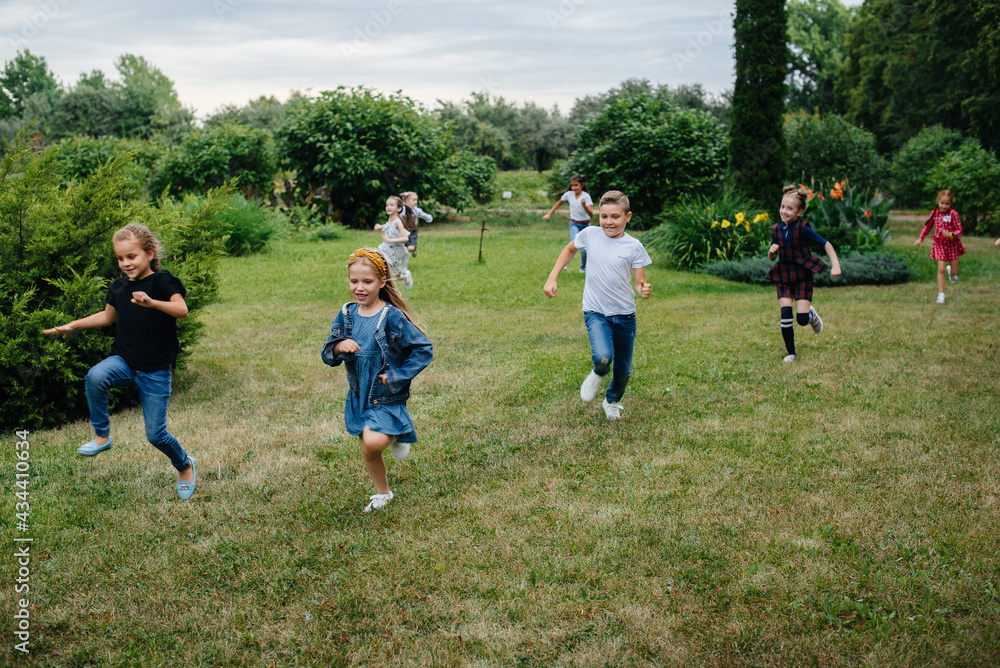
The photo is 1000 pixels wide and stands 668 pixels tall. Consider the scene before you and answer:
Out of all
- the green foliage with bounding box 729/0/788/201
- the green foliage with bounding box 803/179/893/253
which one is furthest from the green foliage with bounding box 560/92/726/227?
the green foliage with bounding box 803/179/893/253

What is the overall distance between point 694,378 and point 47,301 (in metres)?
6.08

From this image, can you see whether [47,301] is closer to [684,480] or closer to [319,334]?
[319,334]

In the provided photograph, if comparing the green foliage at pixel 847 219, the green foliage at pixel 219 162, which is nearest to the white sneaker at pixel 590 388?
the green foliage at pixel 847 219

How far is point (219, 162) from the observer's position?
22891mm

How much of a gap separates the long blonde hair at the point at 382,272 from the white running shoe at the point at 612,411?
2.36 m

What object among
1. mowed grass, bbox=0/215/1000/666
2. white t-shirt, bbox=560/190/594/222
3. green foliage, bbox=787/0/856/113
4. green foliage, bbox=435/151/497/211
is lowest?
mowed grass, bbox=0/215/1000/666

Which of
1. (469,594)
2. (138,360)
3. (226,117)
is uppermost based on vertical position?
(226,117)

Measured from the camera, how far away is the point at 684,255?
613 inches

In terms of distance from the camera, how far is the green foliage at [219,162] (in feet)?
75.2

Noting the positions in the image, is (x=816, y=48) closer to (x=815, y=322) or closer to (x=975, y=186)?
(x=975, y=186)

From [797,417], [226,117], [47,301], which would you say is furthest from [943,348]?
[226,117]

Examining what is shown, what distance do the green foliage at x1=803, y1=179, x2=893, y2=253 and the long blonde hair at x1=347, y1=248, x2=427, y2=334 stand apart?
11.9 metres

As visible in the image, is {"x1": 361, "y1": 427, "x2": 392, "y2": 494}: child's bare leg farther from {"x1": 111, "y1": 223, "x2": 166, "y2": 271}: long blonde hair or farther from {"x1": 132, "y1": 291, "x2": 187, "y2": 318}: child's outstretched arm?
{"x1": 111, "y1": 223, "x2": 166, "y2": 271}: long blonde hair

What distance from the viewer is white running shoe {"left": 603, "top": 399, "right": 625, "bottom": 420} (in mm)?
6275
